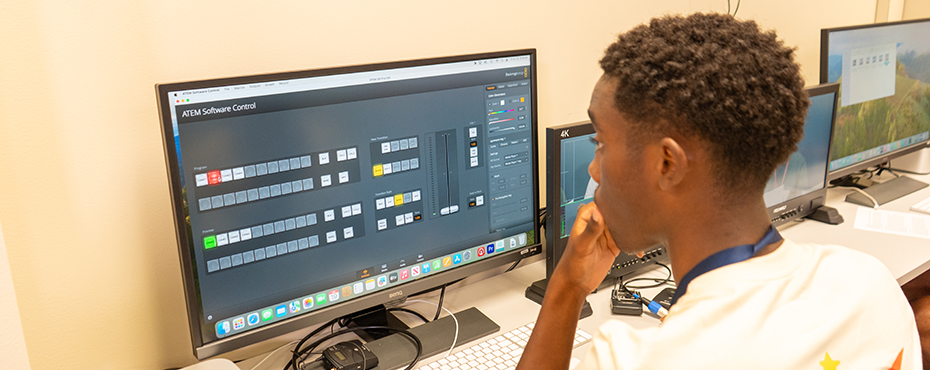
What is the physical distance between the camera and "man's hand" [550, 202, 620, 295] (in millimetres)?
1075

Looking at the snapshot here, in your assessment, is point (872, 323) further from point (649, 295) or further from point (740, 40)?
point (649, 295)

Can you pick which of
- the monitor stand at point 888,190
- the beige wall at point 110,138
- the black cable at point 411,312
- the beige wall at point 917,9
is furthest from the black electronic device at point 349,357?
the beige wall at point 917,9

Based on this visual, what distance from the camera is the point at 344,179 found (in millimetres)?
1175

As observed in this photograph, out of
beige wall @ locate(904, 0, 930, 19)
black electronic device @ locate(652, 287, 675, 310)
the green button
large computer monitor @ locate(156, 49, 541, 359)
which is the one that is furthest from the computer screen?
the green button

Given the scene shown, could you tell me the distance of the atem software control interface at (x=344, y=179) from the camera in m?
1.05

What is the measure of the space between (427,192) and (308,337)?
37cm

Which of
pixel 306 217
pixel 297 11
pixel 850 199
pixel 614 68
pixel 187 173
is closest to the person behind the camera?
pixel 614 68

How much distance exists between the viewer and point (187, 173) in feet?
3.33

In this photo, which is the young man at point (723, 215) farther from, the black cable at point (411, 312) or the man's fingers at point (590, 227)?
the black cable at point (411, 312)

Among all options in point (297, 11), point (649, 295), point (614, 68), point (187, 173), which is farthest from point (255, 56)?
point (649, 295)

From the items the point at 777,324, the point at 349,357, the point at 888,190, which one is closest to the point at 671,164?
the point at 777,324

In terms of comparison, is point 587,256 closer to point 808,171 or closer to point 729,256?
point 729,256

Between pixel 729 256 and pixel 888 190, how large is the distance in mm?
1729

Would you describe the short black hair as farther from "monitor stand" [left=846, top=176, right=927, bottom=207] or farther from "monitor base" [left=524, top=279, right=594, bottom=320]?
"monitor stand" [left=846, top=176, right=927, bottom=207]
